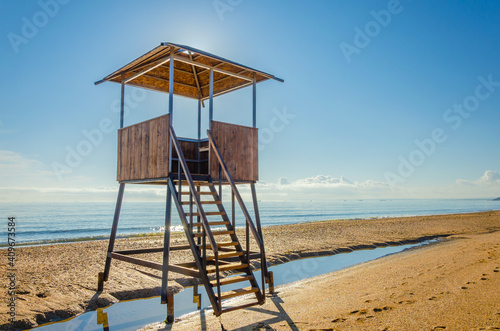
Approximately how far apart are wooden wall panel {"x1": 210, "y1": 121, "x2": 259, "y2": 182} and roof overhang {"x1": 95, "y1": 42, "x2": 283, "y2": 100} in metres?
1.69

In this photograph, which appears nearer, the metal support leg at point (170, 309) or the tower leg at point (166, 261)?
the metal support leg at point (170, 309)

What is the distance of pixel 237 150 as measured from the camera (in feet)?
33.5

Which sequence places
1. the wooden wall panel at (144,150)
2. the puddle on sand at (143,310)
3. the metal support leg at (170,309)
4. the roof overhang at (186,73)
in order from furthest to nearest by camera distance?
the roof overhang at (186,73) < the wooden wall panel at (144,150) < the puddle on sand at (143,310) < the metal support leg at (170,309)

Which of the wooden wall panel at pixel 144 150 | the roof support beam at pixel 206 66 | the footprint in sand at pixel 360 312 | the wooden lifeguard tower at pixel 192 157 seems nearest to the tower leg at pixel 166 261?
the wooden lifeguard tower at pixel 192 157

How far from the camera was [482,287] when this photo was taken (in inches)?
311

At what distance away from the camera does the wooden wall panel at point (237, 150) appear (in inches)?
384

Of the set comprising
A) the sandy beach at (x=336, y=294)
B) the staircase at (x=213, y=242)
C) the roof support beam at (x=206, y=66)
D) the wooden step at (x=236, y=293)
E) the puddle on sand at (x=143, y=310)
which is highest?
the roof support beam at (x=206, y=66)

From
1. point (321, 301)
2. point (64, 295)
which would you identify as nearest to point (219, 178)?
point (321, 301)

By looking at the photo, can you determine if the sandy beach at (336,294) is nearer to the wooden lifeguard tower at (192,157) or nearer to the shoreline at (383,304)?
the shoreline at (383,304)

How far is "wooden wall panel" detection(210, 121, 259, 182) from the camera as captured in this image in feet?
32.0

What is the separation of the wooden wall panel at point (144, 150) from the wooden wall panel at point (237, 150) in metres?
1.34

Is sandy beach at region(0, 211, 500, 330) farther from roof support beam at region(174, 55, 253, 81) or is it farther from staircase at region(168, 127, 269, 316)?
→ roof support beam at region(174, 55, 253, 81)

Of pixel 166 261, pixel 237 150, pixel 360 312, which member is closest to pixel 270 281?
pixel 166 261

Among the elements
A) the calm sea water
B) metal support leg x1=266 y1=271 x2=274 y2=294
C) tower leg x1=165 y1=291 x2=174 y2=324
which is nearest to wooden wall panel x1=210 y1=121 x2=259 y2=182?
metal support leg x1=266 y1=271 x2=274 y2=294
